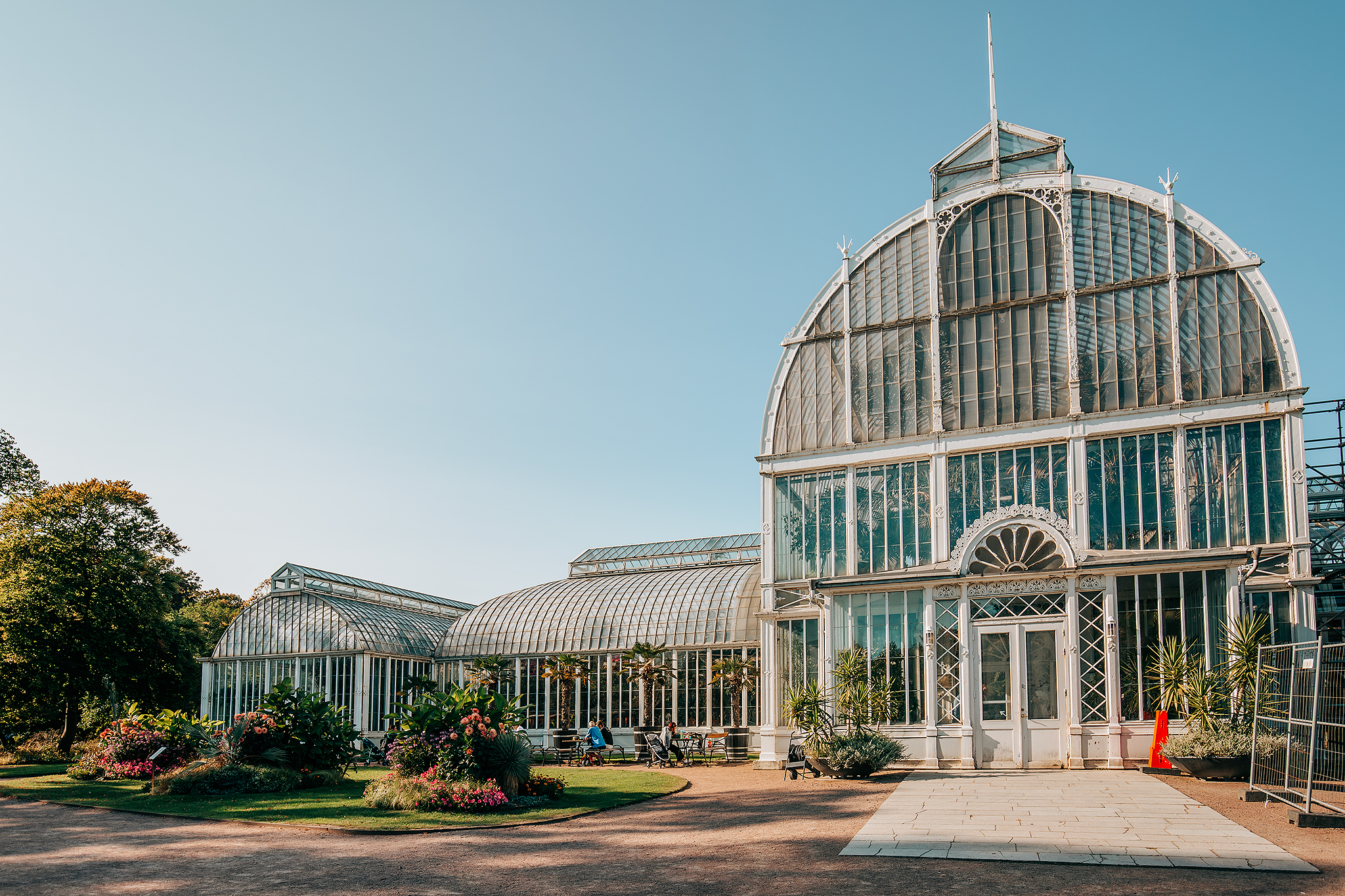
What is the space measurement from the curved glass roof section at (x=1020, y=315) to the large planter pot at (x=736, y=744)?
9528 millimetres

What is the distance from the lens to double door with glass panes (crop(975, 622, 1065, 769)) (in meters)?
Answer: 24.3

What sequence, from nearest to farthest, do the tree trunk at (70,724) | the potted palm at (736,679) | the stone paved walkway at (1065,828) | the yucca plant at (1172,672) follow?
the stone paved walkway at (1065,828) < the yucca plant at (1172,672) < the tree trunk at (70,724) < the potted palm at (736,679)

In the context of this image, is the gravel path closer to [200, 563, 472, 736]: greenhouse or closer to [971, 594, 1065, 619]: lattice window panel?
[971, 594, 1065, 619]: lattice window panel

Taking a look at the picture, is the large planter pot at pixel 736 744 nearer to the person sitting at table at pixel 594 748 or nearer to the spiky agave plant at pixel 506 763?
the person sitting at table at pixel 594 748

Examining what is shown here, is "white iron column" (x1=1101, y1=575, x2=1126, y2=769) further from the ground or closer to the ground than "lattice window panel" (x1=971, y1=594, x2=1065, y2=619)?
closer to the ground

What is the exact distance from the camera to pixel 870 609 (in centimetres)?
2678

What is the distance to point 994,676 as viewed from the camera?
25000mm

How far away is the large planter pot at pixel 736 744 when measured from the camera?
32.4m

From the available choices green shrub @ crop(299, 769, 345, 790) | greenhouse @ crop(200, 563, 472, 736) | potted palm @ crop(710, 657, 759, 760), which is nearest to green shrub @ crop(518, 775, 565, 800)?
green shrub @ crop(299, 769, 345, 790)

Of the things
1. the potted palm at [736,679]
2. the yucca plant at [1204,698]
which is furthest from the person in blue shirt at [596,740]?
the yucca plant at [1204,698]

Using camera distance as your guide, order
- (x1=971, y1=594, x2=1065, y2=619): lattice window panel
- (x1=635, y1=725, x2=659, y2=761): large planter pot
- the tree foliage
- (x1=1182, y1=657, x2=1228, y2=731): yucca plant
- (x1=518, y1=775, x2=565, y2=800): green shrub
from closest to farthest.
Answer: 1. (x1=518, y1=775, x2=565, y2=800): green shrub
2. (x1=1182, y1=657, x2=1228, y2=731): yucca plant
3. (x1=971, y1=594, x2=1065, y2=619): lattice window panel
4. the tree foliage
5. (x1=635, y1=725, x2=659, y2=761): large planter pot

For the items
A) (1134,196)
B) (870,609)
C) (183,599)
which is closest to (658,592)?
(870,609)

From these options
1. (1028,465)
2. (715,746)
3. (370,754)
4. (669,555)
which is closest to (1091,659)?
(1028,465)

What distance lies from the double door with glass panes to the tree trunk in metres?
29.2
